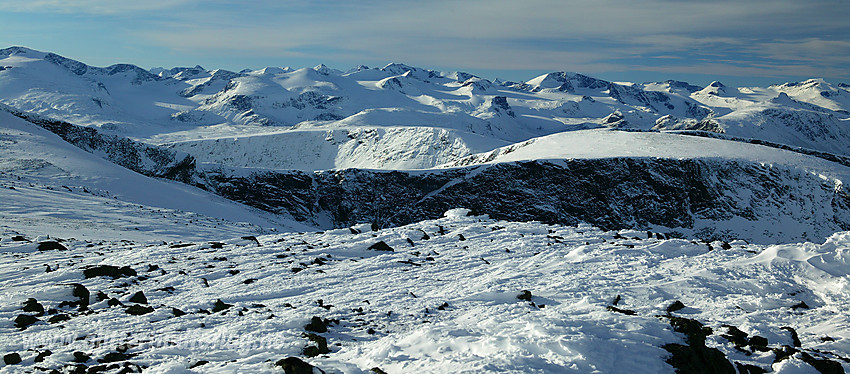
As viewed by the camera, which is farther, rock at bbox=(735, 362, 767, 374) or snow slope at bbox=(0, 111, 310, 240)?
snow slope at bbox=(0, 111, 310, 240)

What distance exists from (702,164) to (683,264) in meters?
54.7

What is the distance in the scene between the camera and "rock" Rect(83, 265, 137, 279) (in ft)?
46.5

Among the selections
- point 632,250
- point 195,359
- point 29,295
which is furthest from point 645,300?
point 29,295

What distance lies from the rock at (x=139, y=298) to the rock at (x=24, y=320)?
2.02 m

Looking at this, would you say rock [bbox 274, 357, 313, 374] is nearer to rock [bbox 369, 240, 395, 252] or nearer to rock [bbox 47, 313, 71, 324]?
rock [bbox 47, 313, 71, 324]

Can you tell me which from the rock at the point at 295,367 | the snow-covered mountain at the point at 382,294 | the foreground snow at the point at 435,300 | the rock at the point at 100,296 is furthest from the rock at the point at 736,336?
the rock at the point at 100,296

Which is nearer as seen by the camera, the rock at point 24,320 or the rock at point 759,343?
the rock at point 759,343

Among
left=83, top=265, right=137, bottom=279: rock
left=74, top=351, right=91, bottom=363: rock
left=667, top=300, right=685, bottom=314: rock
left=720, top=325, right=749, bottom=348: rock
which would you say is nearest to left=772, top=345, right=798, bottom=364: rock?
left=720, top=325, right=749, bottom=348: rock

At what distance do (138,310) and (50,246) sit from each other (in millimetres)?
10930

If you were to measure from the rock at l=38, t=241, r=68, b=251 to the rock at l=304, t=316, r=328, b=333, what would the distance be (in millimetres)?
14211

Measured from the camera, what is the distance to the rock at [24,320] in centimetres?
970

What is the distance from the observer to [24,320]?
9805 mm

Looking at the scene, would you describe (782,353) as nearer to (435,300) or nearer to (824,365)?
(824,365)

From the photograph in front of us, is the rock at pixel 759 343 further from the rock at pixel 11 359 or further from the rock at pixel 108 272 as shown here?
the rock at pixel 108 272
